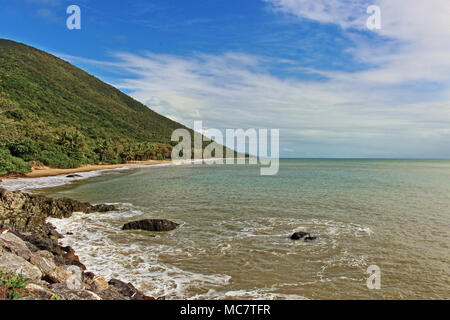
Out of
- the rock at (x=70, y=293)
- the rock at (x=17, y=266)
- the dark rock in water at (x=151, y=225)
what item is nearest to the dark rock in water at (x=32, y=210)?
the dark rock in water at (x=151, y=225)

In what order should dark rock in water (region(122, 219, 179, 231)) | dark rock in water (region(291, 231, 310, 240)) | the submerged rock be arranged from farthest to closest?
dark rock in water (region(122, 219, 179, 231)) → dark rock in water (region(291, 231, 310, 240)) → the submerged rock

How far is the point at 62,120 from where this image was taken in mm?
87125

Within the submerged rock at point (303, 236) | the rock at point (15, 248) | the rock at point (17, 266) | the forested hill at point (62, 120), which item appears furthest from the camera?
the forested hill at point (62, 120)

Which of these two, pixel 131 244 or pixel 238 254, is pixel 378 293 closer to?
pixel 238 254

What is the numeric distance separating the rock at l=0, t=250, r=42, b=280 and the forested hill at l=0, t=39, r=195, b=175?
19.3m

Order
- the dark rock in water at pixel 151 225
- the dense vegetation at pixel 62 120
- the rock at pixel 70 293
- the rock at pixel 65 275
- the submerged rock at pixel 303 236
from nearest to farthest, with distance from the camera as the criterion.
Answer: the rock at pixel 70 293 < the rock at pixel 65 275 < the submerged rock at pixel 303 236 < the dark rock in water at pixel 151 225 < the dense vegetation at pixel 62 120

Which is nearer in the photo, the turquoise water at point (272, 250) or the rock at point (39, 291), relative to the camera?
the rock at point (39, 291)

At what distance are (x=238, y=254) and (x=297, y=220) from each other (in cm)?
721

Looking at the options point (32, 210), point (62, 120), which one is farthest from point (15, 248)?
point (62, 120)

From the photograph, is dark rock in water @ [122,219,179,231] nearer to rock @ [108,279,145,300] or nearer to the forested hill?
rock @ [108,279,145,300]

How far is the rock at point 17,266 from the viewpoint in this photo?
21.8 feet

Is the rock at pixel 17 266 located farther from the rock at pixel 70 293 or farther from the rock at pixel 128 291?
the rock at pixel 128 291

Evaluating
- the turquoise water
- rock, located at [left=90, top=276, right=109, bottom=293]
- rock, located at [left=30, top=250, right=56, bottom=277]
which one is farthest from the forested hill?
rock, located at [left=90, top=276, right=109, bottom=293]

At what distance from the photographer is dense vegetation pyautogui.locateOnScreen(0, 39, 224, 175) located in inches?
1864
